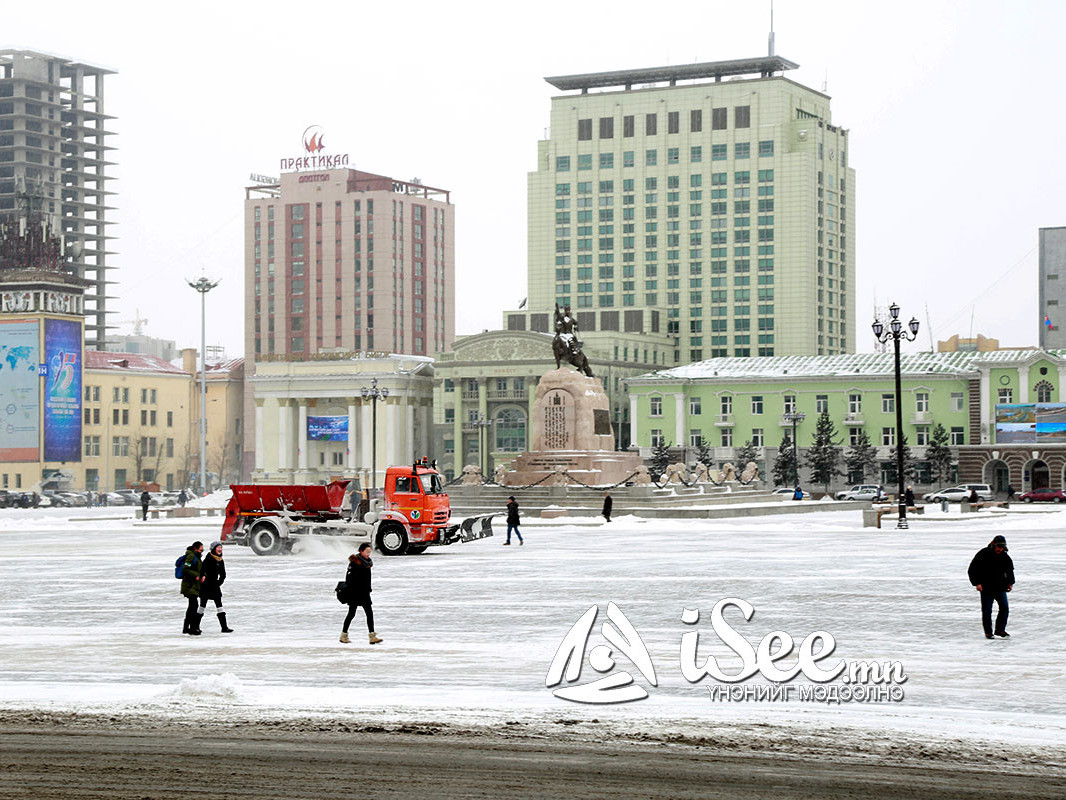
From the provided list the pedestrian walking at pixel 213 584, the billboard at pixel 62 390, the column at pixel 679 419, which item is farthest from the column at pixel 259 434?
the pedestrian walking at pixel 213 584

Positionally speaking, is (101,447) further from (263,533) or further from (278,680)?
(278,680)

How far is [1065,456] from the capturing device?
4006 inches

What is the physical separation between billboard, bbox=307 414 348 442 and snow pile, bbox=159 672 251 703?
451 ft

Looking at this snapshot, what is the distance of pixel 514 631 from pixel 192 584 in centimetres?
488

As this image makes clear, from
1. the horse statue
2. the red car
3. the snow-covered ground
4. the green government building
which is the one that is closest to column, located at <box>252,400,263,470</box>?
the green government building

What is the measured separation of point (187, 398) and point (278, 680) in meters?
150

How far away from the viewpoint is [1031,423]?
104688 millimetres

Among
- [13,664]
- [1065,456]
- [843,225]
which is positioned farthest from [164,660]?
[843,225]

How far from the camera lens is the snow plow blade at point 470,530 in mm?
42719

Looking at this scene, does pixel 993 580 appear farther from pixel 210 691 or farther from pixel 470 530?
pixel 470 530

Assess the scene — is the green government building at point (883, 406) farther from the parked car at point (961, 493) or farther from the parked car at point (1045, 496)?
the parked car at point (1045, 496)

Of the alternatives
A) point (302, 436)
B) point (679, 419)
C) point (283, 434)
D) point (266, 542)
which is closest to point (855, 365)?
point (679, 419)

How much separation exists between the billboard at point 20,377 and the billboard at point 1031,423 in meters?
82.5

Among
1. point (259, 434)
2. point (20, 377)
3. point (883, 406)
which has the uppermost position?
point (20, 377)
